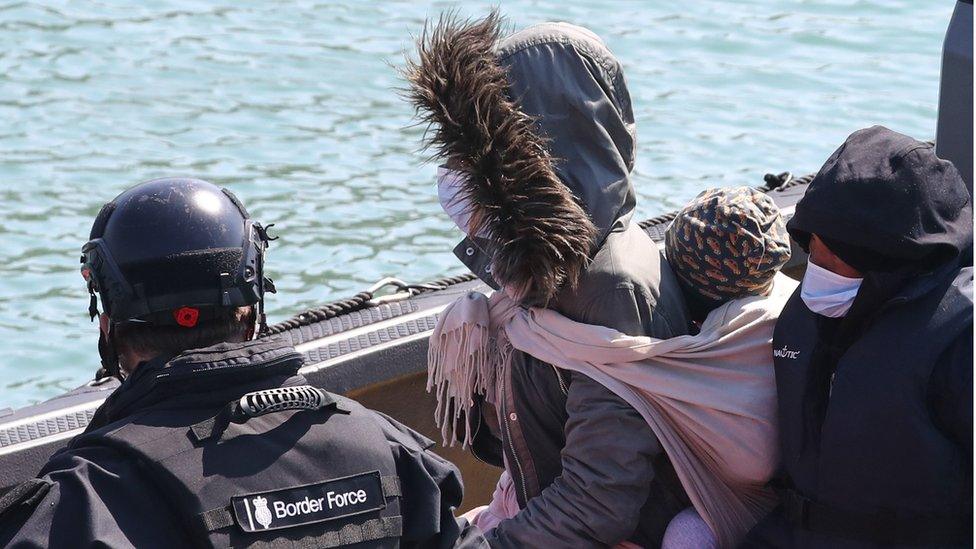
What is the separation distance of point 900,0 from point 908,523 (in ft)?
37.0

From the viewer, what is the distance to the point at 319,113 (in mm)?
8984

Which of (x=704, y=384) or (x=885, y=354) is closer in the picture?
(x=885, y=354)

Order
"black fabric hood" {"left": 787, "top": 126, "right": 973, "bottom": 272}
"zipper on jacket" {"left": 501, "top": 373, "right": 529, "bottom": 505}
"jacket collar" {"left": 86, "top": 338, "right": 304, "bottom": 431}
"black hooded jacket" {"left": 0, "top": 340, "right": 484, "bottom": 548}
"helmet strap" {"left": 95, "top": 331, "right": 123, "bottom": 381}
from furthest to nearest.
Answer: "zipper on jacket" {"left": 501, "top": 373, "right": 529, "bottom": 505}, "black fabric hood" {"left": 787, "top": 126, "right": 973, "bottom": 272}, "helmet strap" {"left": 95, "top": 331, "right": 123, "bottom": 381}, "jacket collar" {"left": 86, "top": 338, "right": 304, "bottom": 431}, "black hooded jacket" {"left": 0, "top": 340, "right": 484, "bottom": 548}

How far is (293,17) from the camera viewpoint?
10867mm

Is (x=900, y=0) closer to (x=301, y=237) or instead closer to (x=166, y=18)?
(x=166, y=18)

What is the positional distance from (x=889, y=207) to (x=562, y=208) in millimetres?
516

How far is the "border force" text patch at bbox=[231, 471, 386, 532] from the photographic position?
182cm

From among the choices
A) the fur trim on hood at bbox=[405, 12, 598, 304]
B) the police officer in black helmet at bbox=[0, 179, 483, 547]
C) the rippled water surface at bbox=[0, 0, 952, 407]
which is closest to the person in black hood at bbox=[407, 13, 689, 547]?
the fur trim on hood at bbox=[405, 12, 598, 304]

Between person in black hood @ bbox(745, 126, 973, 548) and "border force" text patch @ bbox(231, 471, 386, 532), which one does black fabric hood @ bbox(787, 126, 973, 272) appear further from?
"border force" text patch @ bbox(231, 471, 386, 532)

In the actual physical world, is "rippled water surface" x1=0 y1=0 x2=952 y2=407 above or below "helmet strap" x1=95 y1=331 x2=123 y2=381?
below

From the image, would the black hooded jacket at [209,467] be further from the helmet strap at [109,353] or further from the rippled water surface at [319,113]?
the rippled water surface at [319,113]

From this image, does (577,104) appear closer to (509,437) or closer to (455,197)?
(455,197)

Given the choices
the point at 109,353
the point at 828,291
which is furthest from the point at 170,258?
the point at 828,291

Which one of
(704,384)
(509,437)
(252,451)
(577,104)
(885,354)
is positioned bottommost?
(509,437)
